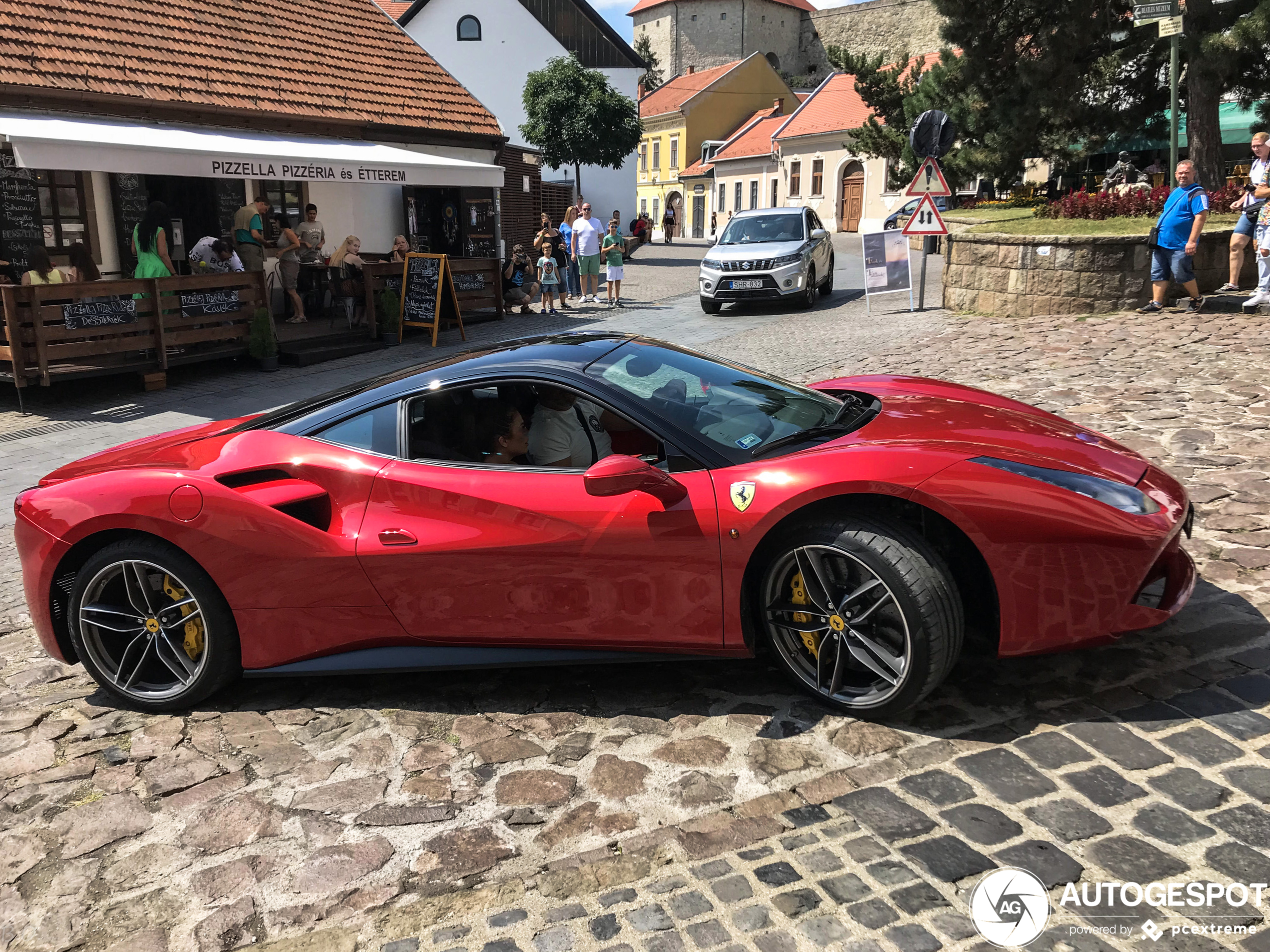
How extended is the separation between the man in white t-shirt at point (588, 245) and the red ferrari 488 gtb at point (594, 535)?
15.5 m

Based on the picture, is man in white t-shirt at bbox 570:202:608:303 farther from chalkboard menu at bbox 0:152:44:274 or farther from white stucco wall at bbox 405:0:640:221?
white stucco wall at bbox 405:0:640:221

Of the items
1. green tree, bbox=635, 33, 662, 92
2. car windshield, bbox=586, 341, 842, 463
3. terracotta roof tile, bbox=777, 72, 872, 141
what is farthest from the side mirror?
green tree, bbox=635, 33, 662, 92

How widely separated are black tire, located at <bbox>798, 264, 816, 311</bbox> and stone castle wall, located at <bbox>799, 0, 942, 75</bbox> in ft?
206

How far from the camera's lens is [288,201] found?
55.5ft

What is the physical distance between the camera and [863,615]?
134 inches

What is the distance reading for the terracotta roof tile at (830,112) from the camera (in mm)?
51719

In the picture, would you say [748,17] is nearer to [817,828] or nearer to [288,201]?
[288,201]

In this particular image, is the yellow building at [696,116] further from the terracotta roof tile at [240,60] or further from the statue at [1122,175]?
the terracotta roof tile at [240,60]

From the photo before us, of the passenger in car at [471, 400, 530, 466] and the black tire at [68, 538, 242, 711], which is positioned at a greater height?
the passenger in car at [471, 400, 530, 466]

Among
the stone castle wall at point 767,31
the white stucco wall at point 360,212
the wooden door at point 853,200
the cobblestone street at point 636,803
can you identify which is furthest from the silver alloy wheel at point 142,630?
the stone castle wall at point 767,31

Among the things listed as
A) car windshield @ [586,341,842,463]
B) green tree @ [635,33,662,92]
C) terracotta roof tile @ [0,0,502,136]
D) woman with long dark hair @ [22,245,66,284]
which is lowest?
car windshield @ [586,341,842,463]

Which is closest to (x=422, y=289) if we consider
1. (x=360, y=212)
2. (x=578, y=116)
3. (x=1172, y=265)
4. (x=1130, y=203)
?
(x=360, y=212)

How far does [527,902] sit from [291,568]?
1624 mm

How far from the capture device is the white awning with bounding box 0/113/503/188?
408 inches
